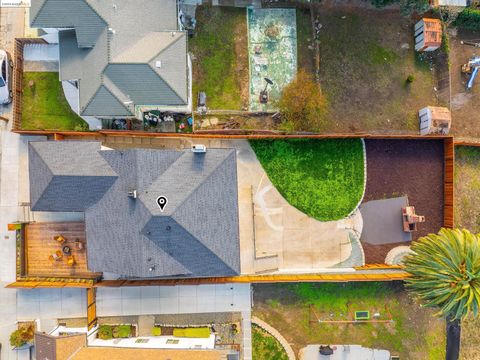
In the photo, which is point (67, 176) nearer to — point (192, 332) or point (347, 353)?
point (192, 332)

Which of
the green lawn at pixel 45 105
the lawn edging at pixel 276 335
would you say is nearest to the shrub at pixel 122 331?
the lawn edging at pixel 276 335

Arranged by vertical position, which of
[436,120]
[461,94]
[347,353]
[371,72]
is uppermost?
[371,72]

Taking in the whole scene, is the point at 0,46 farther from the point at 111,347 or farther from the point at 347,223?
the point at 347,223

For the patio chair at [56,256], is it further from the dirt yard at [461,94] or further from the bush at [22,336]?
the dirt yard at [461,94]

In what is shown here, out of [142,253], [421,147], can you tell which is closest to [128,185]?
[142,253]

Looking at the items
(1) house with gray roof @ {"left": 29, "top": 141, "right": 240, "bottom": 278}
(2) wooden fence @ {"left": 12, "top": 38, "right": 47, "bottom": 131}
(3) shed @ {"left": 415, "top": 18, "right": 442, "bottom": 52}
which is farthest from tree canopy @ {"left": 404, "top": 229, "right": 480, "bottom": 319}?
(2) wooden fence @ {"left": 12, "top": 38, "right": 47, "bottom": 131}

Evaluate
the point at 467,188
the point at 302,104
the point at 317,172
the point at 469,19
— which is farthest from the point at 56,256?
the point at 469,19
